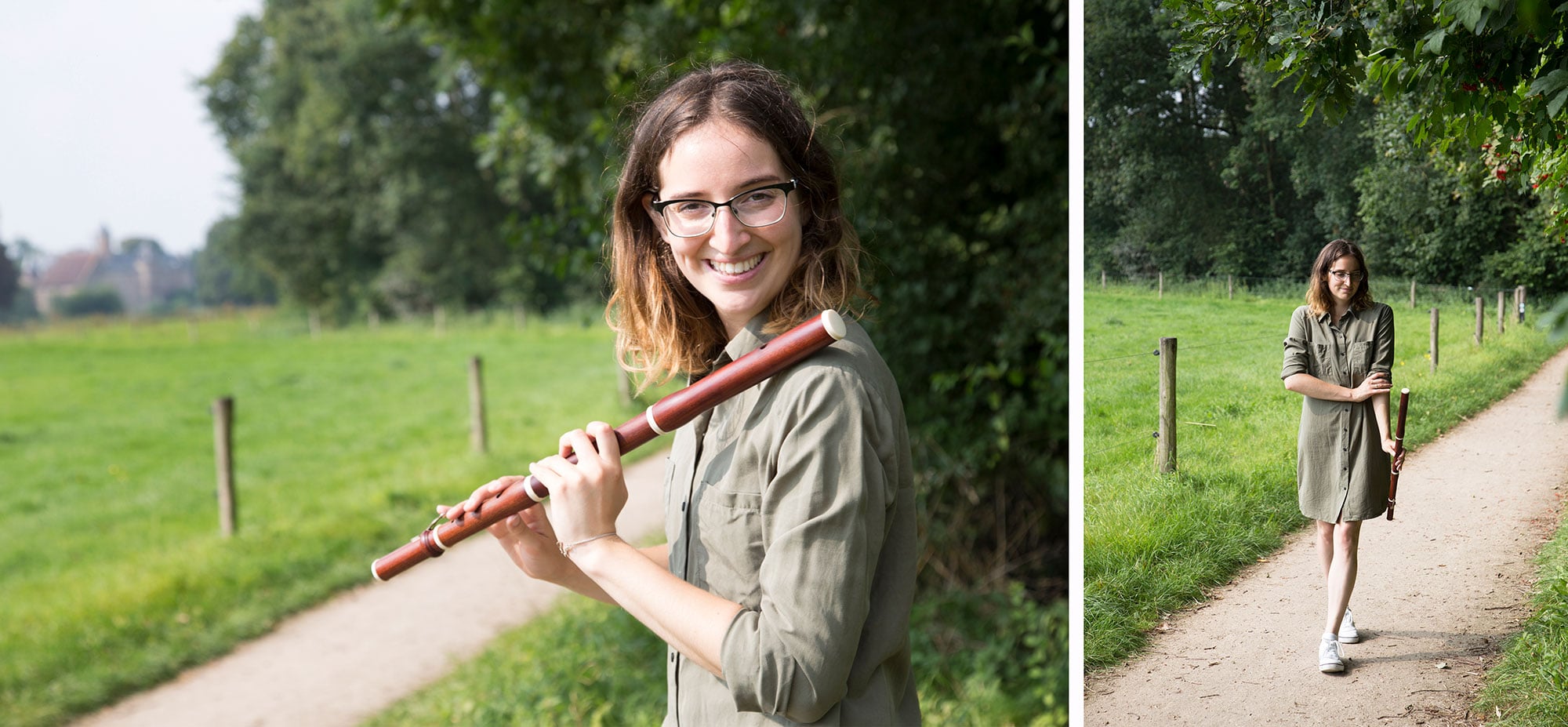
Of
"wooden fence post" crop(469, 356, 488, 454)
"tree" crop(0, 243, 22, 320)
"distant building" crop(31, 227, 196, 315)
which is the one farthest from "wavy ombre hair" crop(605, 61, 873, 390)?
"distant building" crop(31, 227, 196, 315)

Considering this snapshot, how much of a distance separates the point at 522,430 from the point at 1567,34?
1058 cm

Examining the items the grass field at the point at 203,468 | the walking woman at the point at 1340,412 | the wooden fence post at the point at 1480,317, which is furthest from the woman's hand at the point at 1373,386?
the grass field at the point at 203,468

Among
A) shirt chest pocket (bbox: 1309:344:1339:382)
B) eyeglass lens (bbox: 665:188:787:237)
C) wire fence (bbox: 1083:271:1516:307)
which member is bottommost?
shirt chest pocket (bbox: 1309:344:1339:382)

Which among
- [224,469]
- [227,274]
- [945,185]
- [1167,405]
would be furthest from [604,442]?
[227,274]

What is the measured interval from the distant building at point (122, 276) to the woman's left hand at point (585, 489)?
1261 cm

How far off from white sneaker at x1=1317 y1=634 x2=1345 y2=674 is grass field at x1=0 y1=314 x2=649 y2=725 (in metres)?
4.43

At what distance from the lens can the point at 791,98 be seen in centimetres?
138

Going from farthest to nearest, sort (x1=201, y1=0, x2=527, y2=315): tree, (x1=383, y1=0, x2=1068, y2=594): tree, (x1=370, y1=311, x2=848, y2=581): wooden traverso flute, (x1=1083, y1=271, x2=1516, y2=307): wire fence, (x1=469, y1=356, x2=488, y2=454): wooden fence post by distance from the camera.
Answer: (x1=201, y1=0, x2=527, y2=315): tree, (x1=469, y1=356, x2=488, y2=454): wooden fence post, (x1=383, y1=0, x2=1068, y2=594): tree, (x1=1083, y1=271, x2=1516, y2=307): wire fence, (x1=370, y1=311, x2=848, y2=581): wooden traverso flute

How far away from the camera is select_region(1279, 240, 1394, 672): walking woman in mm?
1299

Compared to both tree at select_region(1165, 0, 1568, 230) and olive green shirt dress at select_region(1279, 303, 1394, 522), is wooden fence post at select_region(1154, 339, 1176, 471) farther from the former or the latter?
tree at select_region(1165, 0, 1568, 230)

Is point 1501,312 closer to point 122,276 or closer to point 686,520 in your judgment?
point 686,520

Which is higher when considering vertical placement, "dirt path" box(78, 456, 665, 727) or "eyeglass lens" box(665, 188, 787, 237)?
"eyeglass lens" box(665, 188, 787, 237)

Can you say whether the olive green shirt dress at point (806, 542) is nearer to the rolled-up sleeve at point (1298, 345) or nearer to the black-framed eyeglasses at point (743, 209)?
the black-framed eyeglasses at point (743, 209)

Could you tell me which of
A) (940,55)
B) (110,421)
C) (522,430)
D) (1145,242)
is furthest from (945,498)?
(110,421)
